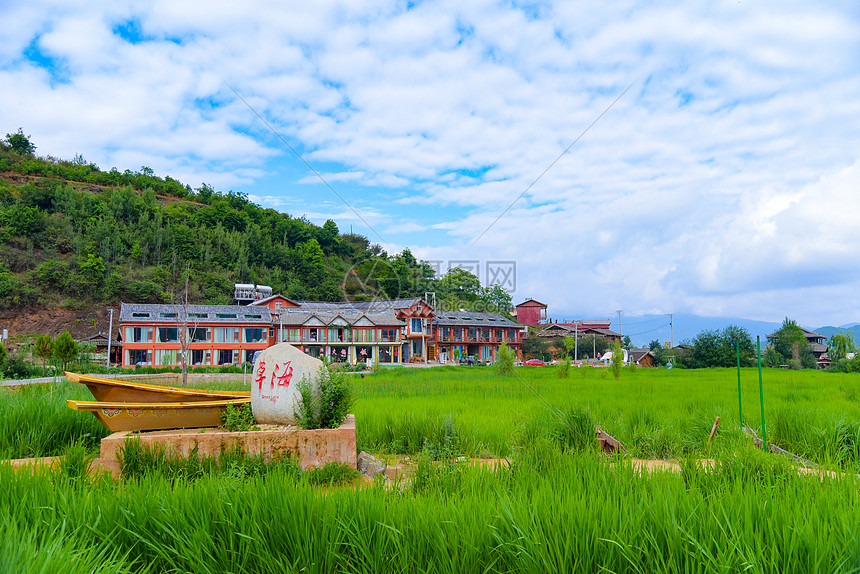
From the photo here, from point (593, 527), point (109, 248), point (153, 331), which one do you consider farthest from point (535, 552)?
point (109, 248)

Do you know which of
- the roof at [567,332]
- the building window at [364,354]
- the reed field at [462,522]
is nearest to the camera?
the reed field at [462,522]

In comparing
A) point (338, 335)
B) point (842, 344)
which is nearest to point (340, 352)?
point (338, 335)

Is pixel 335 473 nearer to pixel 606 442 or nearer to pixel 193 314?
pixel 606 442

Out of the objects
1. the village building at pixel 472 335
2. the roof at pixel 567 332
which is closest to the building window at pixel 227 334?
the village building at pixel 472 335

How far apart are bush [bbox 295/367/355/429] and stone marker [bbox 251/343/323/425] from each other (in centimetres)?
12

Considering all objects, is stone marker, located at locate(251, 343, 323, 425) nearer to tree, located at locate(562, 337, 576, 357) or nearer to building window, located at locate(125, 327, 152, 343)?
building window, located at locate(125, 327, 152, 343)

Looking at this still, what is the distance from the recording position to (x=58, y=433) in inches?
301

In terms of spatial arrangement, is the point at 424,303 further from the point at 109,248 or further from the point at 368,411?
the point at 368,411

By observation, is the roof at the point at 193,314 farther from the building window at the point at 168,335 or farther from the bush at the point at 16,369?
the bush at the point at 16,369

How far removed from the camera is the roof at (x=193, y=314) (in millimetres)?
36719

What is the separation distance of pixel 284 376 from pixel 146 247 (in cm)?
5862

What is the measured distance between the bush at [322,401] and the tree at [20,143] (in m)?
93.3

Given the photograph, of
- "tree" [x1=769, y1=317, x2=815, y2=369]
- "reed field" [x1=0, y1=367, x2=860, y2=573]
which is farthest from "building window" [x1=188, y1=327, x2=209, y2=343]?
"tree" [x1=769, y1=317, x2=815, y2=369]

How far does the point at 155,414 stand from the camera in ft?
23.6
